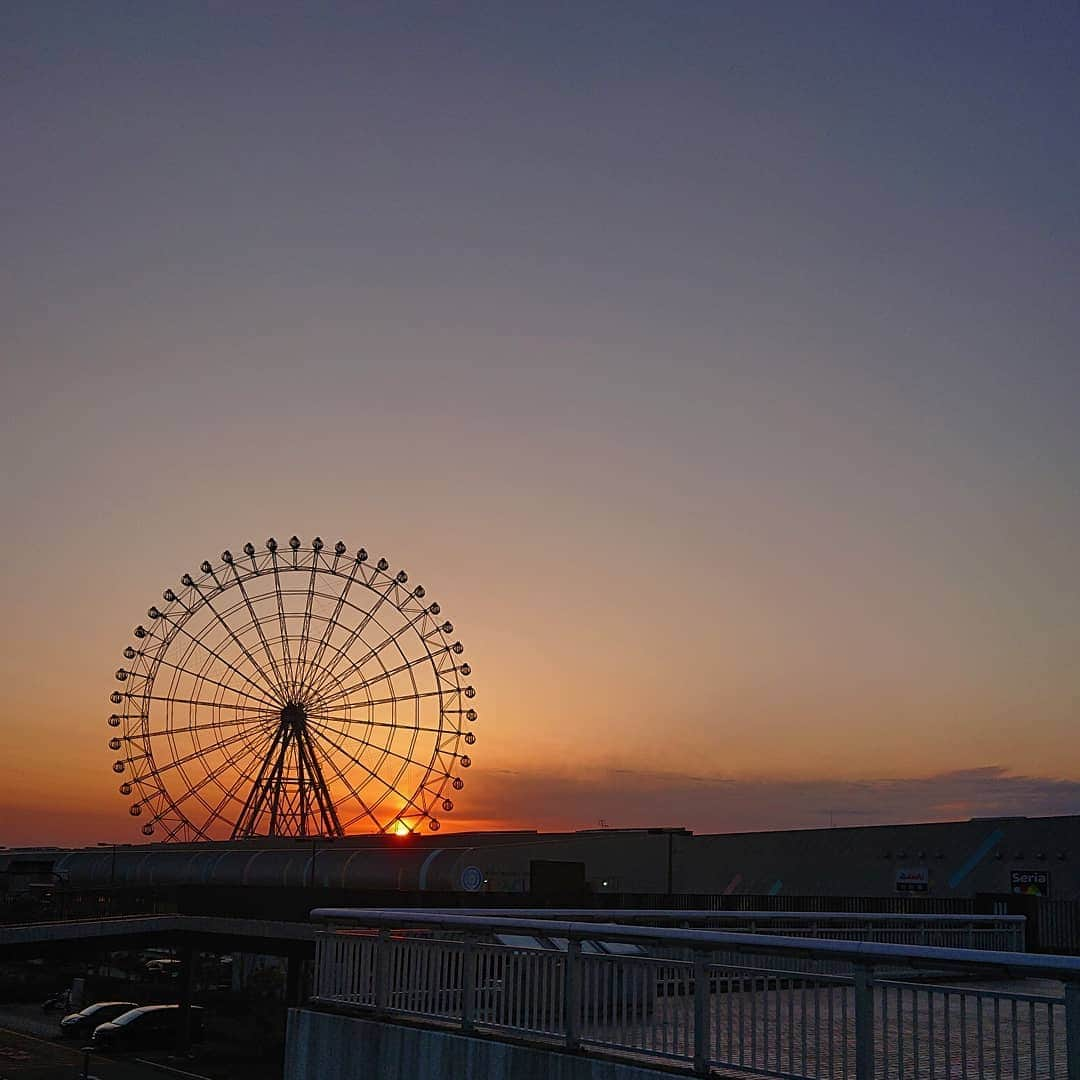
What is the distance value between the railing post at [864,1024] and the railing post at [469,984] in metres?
3.90

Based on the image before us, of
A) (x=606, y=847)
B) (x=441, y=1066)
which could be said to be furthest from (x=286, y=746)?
(x=441, y=1066)

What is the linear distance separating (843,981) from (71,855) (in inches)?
3362

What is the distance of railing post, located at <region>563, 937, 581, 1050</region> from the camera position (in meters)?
10.0

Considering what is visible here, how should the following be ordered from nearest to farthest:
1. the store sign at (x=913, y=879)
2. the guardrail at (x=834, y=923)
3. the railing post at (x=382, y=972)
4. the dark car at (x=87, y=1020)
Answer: the railing post at (x=382, y=972) < the guardrail at (x=834, y=923) < the store sign at (x=913, y=879) < the dark car at (x=87, y=1020)

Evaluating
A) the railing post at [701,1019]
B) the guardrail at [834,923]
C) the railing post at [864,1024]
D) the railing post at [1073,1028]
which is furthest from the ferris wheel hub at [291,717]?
the railing post at [1073,1028]

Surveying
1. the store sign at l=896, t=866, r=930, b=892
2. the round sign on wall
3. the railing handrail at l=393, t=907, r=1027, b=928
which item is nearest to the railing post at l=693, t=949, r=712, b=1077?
the railing handrail at l=393, t=907, r=1027, b=928

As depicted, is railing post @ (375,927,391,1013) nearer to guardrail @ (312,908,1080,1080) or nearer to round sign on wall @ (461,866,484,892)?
guardrail @ (312,908,1080,1080)

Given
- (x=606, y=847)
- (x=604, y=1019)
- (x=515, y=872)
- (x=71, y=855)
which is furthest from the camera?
(x=71, y=855)

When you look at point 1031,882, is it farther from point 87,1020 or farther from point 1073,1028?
point 1073,1028

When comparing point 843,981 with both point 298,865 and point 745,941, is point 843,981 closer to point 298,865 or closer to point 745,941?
point 745,941

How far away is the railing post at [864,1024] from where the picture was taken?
26.1 feet

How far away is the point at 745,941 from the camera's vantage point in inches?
339

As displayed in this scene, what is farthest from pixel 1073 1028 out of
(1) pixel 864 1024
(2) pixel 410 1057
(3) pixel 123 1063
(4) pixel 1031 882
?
(3) pixel 123 1063

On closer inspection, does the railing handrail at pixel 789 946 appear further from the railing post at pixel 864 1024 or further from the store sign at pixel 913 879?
the store sign at pixel 913 879
